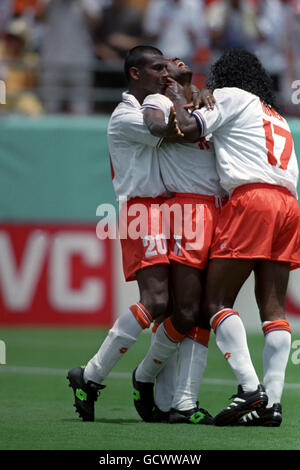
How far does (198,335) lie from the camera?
5.77 meters

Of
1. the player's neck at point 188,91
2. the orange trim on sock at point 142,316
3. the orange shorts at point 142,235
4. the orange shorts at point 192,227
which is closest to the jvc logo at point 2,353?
the orange shorts at point 142,235

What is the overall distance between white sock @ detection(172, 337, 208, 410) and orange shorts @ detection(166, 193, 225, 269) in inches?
20.5

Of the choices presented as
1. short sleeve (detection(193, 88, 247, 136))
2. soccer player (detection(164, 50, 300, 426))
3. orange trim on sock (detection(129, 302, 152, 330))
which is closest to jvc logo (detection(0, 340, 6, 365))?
orange trim on sock (detection(129, 302, 152, 330))

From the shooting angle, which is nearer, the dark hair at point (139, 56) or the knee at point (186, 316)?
the knee at point (186, 316)

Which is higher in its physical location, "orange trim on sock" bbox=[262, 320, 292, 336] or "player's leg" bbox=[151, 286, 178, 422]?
"orange trim on sock" bbox=[262, 320, 292, 336]

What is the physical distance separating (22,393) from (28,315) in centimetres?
405

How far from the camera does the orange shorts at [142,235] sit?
5613 mm

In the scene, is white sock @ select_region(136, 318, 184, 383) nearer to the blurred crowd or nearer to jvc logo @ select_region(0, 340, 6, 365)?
jvc logo @ select_region(0, 340, 6, 365)

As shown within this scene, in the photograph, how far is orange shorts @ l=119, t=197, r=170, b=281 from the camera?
561 centimetres

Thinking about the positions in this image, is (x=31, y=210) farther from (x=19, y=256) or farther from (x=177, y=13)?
(x=177, y=13)

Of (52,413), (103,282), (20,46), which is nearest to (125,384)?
(52,413)

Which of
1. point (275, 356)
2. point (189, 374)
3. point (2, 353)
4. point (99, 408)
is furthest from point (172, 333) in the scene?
point (2, 353)

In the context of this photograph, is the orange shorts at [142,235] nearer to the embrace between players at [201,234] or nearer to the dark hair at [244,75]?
the embrace between players at [201,234]

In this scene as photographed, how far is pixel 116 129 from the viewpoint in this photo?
5766mm
